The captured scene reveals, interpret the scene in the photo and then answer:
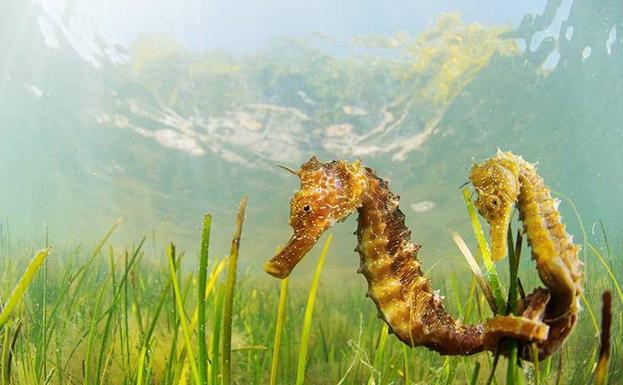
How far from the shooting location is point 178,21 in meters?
22.1

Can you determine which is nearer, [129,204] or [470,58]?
[470,58]

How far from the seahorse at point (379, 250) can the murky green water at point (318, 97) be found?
17228mm

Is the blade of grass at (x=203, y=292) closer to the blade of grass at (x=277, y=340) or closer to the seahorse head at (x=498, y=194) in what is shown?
the blade of grass at (x=277, y=340)

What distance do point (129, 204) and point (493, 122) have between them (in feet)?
80.7

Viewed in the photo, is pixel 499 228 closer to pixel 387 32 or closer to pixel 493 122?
pixel 387 32

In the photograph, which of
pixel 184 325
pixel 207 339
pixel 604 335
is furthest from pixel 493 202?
pixel 207 339

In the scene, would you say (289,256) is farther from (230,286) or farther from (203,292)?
(203,292)

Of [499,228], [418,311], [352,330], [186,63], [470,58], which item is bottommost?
[418,311]

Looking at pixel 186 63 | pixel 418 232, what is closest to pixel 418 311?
pixel 186 63

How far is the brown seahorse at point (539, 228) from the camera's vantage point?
3.87 feet

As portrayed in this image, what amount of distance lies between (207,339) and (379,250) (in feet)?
8.52

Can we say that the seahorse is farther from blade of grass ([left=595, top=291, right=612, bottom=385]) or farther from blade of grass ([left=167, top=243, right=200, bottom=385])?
blade of grass ([left=167, top=243, right=200, bottom=385])

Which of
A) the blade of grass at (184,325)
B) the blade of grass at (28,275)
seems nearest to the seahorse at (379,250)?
the blade of grass at (184,325)

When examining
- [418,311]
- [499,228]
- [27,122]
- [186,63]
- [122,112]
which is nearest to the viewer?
[499,228]
